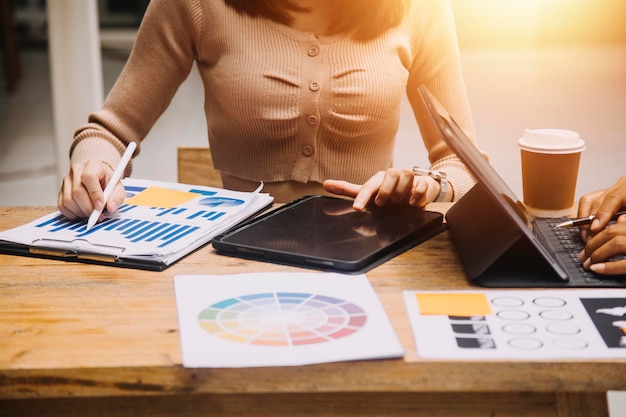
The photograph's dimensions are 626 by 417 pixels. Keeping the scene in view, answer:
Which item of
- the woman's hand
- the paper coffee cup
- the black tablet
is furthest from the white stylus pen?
the paper coffee cup

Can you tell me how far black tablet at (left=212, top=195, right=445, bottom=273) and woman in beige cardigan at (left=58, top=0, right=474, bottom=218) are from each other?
0.32 metres

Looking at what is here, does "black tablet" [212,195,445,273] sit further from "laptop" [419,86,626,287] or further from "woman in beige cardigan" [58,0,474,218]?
"woman in beige cardigan" [58,0,474,218]

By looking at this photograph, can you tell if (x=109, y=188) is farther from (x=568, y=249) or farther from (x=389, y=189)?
(x=568, y=249)

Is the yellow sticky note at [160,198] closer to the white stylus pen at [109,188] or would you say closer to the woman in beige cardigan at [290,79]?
the white stylus pen at [109,188]

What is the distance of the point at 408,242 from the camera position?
1008mm

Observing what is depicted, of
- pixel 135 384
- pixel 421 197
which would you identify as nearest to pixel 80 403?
pixel 135 384

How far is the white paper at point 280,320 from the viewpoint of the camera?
2.24 feet

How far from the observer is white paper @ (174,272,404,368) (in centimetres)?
68

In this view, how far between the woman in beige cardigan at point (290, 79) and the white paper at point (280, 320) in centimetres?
60

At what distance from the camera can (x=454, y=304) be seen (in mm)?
801

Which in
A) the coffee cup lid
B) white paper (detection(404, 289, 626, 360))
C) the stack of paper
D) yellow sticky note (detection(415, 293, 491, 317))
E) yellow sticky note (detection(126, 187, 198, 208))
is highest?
the coffee cup lid

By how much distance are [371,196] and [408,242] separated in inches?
5.2

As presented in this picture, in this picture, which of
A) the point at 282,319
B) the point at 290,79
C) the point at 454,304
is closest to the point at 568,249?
the point at 454,304

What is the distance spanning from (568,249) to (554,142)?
21 centimetres
